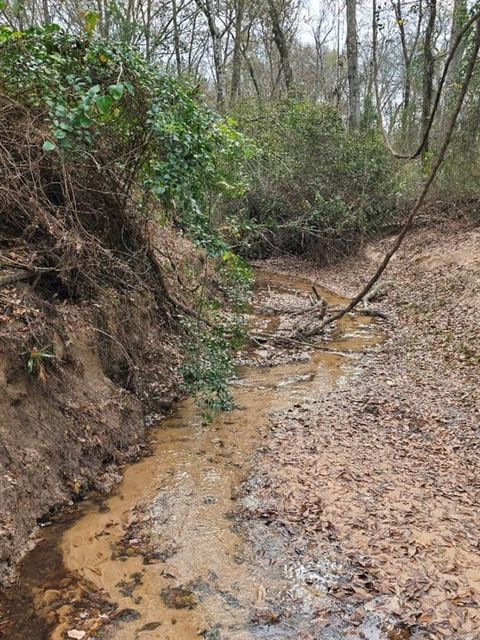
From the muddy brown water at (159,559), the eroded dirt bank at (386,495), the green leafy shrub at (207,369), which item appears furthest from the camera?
the green leafy shrub at (207,369)

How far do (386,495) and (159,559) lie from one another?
244 cm

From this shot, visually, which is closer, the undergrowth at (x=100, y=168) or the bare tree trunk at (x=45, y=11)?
the undergrowth at (x=100, y=168)

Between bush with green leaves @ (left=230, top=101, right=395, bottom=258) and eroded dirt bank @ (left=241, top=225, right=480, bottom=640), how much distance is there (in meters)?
9.67

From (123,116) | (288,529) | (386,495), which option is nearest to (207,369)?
(288,529)

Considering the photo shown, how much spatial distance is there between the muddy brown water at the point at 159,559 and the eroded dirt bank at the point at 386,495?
0.33 meters

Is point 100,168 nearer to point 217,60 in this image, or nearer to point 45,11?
point 45,11

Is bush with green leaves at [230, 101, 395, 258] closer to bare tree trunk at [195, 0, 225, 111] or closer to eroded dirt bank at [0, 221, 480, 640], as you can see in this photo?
bare tree trunk at [195, 0, 225, 111]

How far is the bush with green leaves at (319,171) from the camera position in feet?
59.2

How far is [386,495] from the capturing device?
5262mm

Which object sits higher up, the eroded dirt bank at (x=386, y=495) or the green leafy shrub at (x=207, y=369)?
the green leafy shrub at (x=207, y=369)

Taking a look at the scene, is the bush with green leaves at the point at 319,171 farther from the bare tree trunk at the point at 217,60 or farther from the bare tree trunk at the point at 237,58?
the bare tree trunk at the point at 237,58

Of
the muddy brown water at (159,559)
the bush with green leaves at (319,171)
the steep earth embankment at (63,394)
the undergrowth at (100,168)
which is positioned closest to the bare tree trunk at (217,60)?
the bush with green leaves at (319,171)

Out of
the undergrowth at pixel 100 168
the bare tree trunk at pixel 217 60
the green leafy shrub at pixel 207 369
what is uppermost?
the bare tree trunk at pixel 217 60

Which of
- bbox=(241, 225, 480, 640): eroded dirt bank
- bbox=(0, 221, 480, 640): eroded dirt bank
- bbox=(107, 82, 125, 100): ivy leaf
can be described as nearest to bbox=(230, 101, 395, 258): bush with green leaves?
bbox=(241, 225, 480, 640): eroded dirt bank
